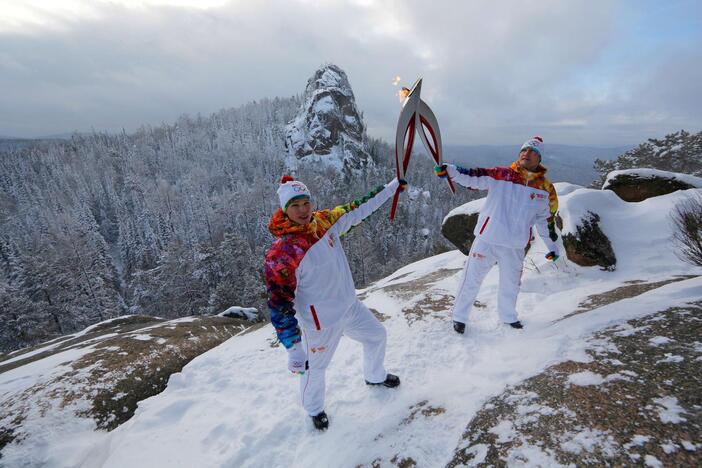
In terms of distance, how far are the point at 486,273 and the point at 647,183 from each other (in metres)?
8.32

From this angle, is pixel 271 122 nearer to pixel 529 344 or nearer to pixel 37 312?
pixel 37 312

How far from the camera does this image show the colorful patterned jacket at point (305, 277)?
3363mm

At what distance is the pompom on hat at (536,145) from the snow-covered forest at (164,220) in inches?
825

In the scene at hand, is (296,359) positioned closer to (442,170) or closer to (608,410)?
(608,410)

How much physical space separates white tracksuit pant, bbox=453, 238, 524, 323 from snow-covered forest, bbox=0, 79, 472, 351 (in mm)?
20705

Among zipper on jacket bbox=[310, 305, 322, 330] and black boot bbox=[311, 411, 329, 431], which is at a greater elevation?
zipper on jacket bbox=[310, 305, 322, 330]

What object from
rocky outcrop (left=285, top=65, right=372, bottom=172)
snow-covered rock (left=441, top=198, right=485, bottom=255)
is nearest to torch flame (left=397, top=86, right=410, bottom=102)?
snow-covered rock (left=441, top=198, right=485, bottom=255)

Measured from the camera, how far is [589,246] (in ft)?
23.2

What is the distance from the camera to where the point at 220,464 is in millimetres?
3643

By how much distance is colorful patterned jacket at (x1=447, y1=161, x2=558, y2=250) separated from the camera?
498cm

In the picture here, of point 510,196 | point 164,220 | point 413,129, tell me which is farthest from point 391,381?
point 164,220

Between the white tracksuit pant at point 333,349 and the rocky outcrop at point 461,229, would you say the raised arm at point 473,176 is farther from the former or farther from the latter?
the rocky outcrop at point 461,229

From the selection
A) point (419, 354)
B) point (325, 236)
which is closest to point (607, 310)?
point (419, 354)

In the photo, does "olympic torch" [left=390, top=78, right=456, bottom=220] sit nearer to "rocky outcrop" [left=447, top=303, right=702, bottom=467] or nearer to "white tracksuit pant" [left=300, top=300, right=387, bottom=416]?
"white tracksuit pant" [left=300, top=300, right=387, bottom=416]
